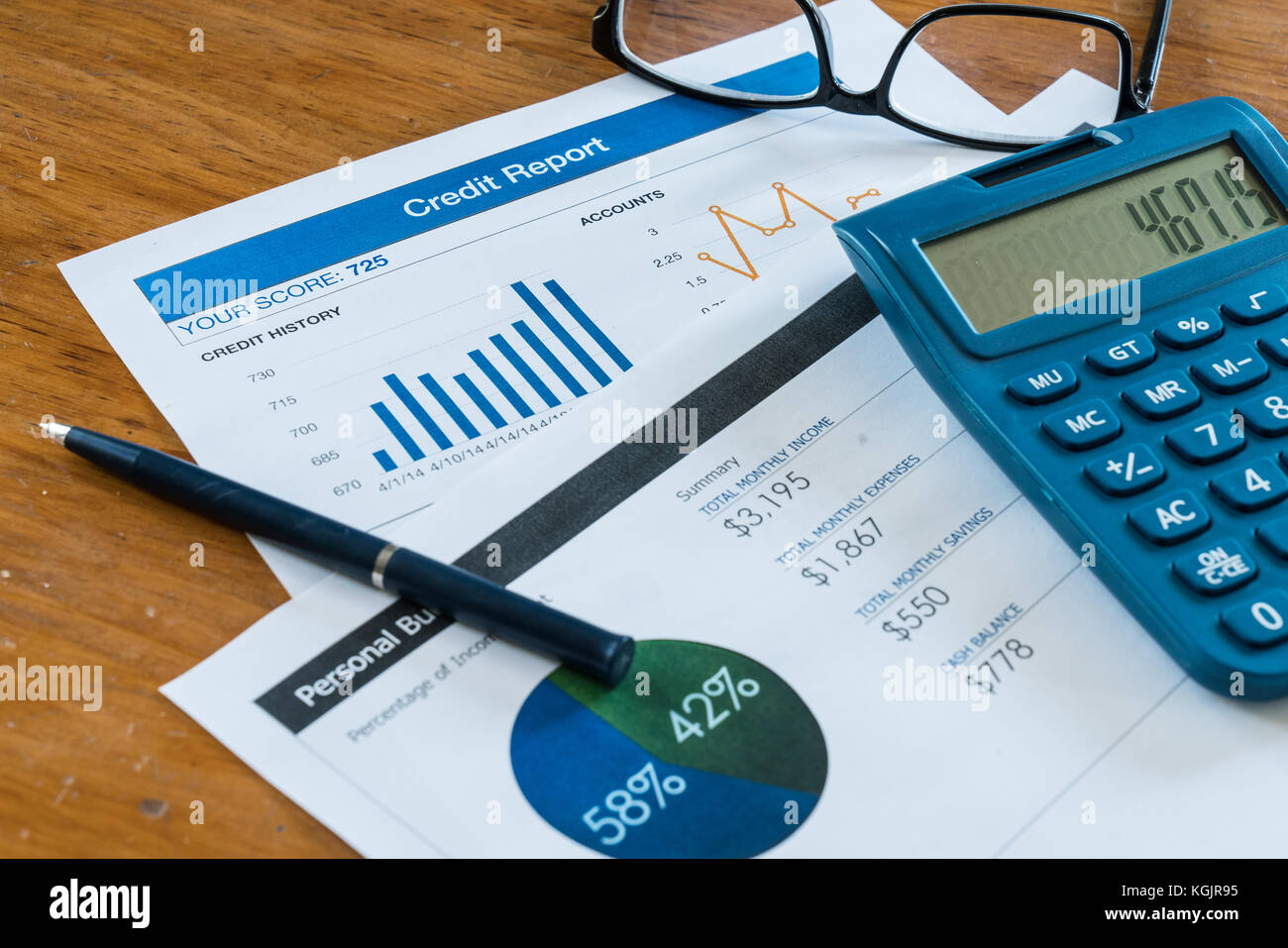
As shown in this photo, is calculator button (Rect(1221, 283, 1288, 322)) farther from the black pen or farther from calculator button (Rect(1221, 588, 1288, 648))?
the black pen

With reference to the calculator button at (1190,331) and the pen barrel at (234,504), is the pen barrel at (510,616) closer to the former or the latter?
the pen barrel at (234,504)

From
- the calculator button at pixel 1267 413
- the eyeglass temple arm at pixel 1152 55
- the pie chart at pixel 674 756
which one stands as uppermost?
the eyeglass temple arm at pixel 1152 55

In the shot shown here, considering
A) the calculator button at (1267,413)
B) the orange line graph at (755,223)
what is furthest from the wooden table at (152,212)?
the calculator button at (1267,413)

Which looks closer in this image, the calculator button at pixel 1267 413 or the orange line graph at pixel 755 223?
the calculator button at pixel 1267 413

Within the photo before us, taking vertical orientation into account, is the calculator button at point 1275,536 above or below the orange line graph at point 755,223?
below

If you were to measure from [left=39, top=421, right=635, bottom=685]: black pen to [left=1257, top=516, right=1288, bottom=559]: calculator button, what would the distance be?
197mm

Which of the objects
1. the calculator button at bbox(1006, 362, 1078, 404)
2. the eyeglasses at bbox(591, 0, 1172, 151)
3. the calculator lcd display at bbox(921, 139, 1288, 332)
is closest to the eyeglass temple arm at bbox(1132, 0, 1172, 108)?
the eyeglasses at bbox(591, 0, 1172, 151)

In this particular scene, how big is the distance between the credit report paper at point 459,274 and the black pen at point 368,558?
0.05 ft

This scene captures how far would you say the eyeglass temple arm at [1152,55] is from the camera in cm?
53

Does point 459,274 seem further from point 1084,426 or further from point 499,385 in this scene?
point 1084,426

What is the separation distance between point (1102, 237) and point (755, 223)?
5.6 inches

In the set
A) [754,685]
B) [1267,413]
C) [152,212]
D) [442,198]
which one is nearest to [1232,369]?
[1267,413]
